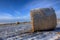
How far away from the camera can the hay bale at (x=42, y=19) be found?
4.79 metres

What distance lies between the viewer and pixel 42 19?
→ 4793 millimetres

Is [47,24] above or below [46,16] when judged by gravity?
below

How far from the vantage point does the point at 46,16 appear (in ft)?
15.9

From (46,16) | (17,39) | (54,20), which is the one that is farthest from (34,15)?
(17,39)

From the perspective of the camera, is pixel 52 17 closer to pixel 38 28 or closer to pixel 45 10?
pixel 45 10

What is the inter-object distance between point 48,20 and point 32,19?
0.62 metres

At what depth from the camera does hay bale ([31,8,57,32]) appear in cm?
479

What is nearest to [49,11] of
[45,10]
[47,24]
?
[45,10]

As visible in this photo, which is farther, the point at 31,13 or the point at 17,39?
the point at 31,13

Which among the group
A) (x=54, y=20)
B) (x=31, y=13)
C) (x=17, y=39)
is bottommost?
(x=17, y=39)

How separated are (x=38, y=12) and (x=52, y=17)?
587 millimetres

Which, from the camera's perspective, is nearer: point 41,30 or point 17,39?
point 17,39

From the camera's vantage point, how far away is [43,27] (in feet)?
15.8

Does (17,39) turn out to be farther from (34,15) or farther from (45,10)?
(45,10)
